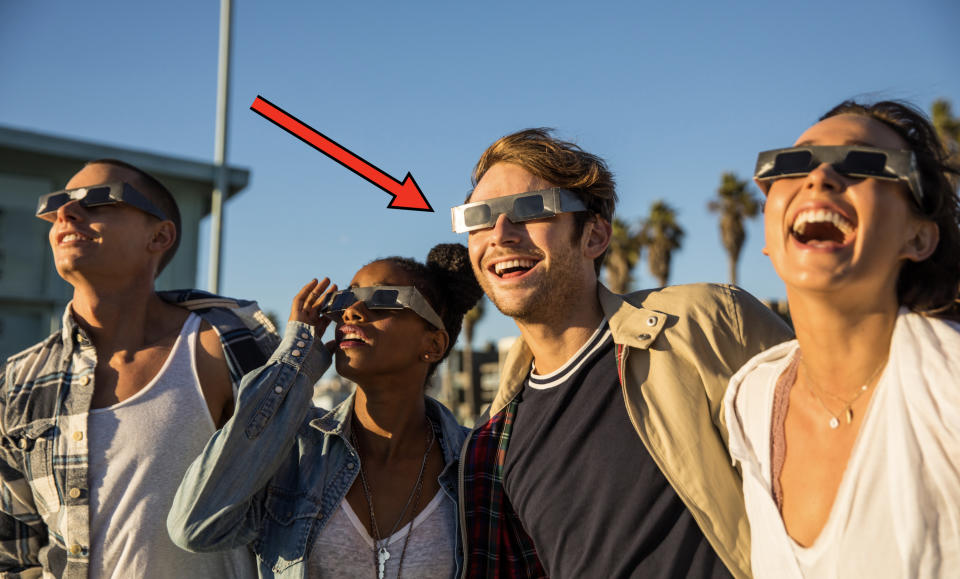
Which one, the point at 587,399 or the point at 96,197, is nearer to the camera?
the point at 587,399

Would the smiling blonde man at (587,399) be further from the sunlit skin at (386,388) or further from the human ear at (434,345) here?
the human ear at (434,345)

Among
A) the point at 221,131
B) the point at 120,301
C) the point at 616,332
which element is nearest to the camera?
the point at 616,332

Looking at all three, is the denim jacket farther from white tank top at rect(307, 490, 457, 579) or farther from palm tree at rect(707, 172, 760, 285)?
palm tree at rect(707, 172, 760, 285)

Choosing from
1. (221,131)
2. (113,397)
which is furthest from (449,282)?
(221,131)

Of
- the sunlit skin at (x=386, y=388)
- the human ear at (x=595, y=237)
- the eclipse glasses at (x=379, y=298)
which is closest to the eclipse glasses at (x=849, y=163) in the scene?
the human ear at (x=595, y=237)

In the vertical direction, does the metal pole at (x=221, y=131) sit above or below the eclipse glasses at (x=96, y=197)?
above

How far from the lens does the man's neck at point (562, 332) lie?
3391 millimetres

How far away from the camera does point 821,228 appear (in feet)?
7.38

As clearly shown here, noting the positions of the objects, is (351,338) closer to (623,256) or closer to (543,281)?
(543,281)

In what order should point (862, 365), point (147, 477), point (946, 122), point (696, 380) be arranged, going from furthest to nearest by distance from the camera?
1. point (946, 122)
2. point (147, 477)
3. point (696, 380)
4. point (862, 365)

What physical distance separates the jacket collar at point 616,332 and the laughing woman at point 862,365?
61 cm

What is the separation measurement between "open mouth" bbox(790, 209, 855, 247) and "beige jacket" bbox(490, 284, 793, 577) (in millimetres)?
733

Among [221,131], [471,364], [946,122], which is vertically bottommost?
[471,364]

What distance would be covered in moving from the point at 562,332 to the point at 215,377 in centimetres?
171
